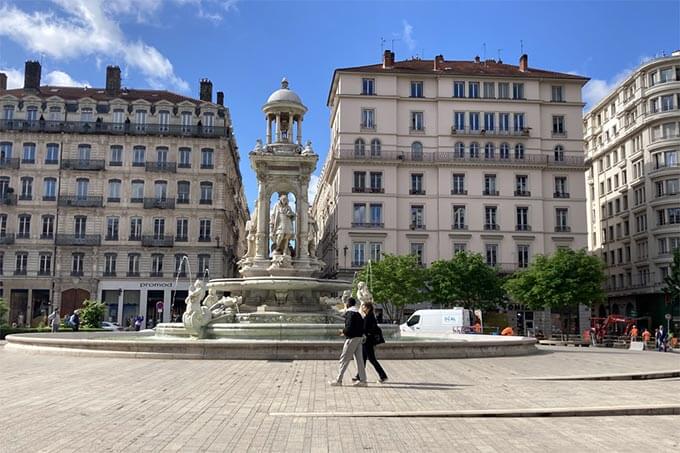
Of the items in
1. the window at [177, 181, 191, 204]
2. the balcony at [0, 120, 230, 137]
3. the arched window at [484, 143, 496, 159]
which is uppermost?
the balcony at [0, 120, 230, 137]

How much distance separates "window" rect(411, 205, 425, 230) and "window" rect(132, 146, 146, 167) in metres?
24.8

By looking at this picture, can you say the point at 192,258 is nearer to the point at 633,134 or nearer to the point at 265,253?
Answer: the point at 265,253

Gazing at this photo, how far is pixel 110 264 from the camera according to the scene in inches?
2327

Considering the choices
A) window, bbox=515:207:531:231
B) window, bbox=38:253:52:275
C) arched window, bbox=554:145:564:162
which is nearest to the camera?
window, bbox=38:253:52:275

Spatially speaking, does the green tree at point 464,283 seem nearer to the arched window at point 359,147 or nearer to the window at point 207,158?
the arched window at point 359,147

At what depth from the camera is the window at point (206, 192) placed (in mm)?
61594

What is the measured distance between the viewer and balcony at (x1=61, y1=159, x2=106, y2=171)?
60375 millimetres

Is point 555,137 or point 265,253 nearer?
point 265,253

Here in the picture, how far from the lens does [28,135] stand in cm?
6044

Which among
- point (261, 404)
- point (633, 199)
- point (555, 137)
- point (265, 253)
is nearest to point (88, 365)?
point (261, 404)

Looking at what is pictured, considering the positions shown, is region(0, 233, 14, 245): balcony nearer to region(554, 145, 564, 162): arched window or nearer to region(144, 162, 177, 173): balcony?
region(144, 162, 177, 173): balcony

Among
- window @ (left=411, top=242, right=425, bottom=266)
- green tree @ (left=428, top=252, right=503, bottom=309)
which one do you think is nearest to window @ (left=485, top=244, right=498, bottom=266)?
green tree @ (left=428, top=252, right=503, bottom=309)

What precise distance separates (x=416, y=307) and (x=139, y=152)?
28655 millimetres

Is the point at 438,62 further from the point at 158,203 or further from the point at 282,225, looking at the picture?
the point at 282,225
